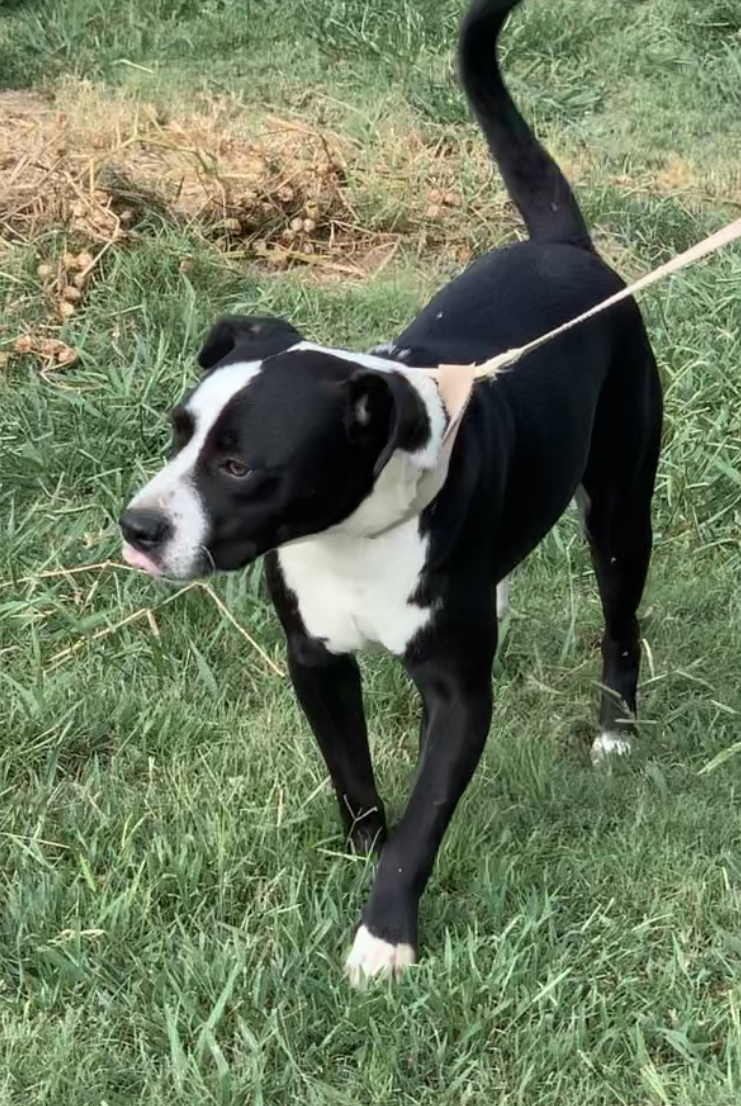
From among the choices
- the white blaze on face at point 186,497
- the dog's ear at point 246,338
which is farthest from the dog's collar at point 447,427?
the white blaze on face at point 186,497

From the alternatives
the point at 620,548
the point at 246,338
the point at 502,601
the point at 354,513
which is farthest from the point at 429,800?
the point at 502,601

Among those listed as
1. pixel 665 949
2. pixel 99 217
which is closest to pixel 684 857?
pixel 665 949

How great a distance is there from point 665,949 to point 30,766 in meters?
1.27

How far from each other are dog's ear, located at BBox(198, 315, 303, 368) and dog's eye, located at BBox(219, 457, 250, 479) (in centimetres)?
22

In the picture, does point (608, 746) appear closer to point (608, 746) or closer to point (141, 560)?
point (608, 746)

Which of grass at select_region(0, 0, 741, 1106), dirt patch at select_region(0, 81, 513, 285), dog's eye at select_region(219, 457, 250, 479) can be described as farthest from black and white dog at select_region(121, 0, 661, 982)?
dirt patch at select_region(0, 81, 513, 285)

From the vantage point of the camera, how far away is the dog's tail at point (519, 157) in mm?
2803

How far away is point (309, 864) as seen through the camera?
8.05 ft

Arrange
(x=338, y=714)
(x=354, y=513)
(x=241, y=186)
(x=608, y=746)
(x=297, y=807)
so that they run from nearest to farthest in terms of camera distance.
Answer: (x=354, y=513) → (x=338, y=714) → (x=297, y=807) → (x=608, y=746) → (x=241, y=186)

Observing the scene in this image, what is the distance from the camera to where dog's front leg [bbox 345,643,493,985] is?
2.22 meters

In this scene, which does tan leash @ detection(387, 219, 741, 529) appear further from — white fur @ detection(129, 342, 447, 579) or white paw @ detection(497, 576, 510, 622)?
white paw @ detection(497, 576, 510, 622)

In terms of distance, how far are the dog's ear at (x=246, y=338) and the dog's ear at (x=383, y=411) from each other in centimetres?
17

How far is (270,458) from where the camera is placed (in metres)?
1.93

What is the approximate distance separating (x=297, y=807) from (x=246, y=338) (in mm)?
919
